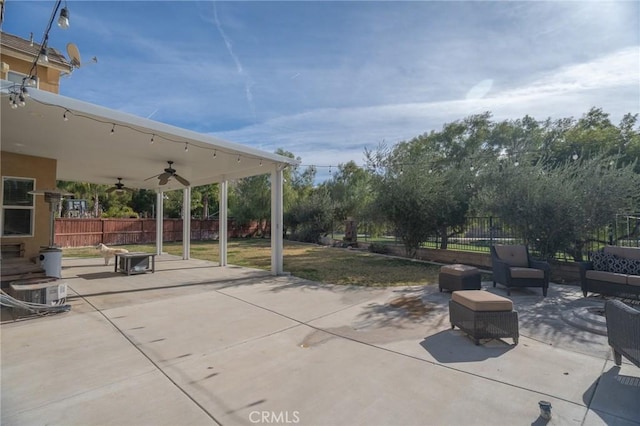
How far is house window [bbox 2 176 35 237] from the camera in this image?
771cm

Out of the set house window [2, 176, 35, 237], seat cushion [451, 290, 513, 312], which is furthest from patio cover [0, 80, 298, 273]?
seat cushion [451, 290, 513, 312]

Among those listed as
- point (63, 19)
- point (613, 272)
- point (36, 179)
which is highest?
point (63, 19)

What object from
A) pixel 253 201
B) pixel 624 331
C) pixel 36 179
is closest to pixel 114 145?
pixel 36 179

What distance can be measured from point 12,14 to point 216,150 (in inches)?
193

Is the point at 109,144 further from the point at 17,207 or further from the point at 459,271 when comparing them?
the point at 459,271

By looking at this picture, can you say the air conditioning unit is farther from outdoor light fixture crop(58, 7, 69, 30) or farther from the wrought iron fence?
the wrought iron fence

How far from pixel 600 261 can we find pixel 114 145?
1036 centimetres

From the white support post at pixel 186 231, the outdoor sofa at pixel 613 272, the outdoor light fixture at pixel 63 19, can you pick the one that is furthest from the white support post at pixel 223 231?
the outdoor sofa at pixel 613 272

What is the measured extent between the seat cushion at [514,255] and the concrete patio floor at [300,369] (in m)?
1.21

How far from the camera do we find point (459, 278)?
6.18 m

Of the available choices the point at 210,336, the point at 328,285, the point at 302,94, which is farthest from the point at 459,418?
the point at 302,94

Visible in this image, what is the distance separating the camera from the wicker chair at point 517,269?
6.28 metres

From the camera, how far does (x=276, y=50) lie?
29.1 feet

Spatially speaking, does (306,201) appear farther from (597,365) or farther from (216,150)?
(597,365)
